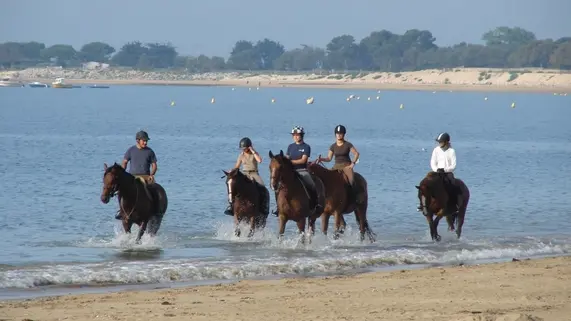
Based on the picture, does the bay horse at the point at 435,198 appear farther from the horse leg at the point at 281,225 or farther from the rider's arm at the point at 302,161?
the horse leg at the point at 281,225

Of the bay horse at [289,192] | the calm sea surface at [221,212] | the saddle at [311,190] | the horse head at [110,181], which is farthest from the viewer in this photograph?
the saddle at [311,190]

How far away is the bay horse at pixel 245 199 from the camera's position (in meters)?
20.0

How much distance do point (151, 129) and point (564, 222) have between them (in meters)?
46.6

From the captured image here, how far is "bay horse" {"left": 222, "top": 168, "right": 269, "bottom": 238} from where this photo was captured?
2002 centimetres

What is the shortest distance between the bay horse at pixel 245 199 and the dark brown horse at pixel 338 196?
1.05m

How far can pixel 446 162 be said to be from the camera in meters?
20.6

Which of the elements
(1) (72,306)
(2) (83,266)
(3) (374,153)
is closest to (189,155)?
(3) (374,153)

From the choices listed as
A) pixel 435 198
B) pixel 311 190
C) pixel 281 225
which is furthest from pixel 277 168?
pixel 435 198

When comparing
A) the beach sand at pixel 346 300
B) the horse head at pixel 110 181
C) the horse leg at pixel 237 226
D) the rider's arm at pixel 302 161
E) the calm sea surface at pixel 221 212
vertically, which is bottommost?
the calm sea surface at pixel 221 212

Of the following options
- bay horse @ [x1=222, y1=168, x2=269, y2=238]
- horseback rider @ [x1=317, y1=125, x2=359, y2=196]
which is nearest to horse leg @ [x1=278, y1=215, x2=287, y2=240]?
bay horse @ [x1=222, y1=168, x2=269, y2=238]

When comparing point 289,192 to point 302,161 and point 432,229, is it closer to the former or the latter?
point 302,161

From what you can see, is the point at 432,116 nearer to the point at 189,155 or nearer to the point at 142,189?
the point at 189,155

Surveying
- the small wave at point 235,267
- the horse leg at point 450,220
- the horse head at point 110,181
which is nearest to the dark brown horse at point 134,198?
the horse head at point 110,181

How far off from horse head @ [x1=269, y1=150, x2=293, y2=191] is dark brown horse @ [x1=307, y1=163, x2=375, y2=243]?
2.76 feet
